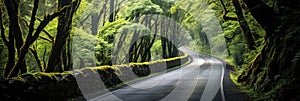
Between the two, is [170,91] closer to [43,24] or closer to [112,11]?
[43,24]

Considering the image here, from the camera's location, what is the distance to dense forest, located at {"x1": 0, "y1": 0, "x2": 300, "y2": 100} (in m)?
12.1

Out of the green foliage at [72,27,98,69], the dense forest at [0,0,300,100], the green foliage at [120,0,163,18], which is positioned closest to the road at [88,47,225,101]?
the dense forest at [0,0,300,100]

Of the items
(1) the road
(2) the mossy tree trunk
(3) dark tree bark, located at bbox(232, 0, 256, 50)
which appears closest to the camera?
(2) the mossy tree trunk

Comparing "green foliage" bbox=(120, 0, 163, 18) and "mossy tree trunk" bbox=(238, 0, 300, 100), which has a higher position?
"green foliage" bbox=(120, 0, 163, 18)

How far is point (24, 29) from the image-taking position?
78.5ft

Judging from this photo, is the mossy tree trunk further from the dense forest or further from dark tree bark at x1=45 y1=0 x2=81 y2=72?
dark tree bark at x1=45 y1=0 x2=81 y2=72

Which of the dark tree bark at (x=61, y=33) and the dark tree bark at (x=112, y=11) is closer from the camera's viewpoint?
the dark tree bark at (x=61, y=33)

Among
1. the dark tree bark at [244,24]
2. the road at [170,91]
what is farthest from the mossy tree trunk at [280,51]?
the dark tree bark at [244,24]

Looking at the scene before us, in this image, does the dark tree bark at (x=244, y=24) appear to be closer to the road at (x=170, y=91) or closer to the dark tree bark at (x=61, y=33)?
the road at (x=170, y=91)

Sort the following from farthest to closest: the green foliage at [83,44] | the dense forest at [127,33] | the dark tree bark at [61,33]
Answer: the green foliage at [83,44] < the dark tree bark at [61,33] < the dense forest at [127,33]

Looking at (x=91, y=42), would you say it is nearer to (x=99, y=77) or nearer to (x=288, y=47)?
(x=99, y=77)

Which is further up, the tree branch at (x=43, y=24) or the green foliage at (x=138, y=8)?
the green foliage at (x=138, y=8)

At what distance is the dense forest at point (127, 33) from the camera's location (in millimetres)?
12109

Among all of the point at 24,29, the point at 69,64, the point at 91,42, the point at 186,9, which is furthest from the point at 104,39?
the point at 186,9
